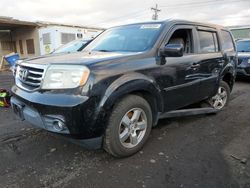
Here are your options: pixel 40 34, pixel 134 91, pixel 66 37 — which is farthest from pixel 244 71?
pixel 40 34

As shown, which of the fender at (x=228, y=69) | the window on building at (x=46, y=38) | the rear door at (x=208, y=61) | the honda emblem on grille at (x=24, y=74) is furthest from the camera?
the window on building at (x=46, y=38)

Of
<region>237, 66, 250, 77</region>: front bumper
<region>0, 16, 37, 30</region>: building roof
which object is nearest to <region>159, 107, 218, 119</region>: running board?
<region>237, 66, 250, 77</region>: front bumper

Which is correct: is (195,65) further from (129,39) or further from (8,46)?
(8,46)

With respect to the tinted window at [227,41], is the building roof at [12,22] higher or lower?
higher

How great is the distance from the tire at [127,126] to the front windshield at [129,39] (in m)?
0.84

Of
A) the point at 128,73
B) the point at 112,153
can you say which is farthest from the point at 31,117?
the point at 128,73

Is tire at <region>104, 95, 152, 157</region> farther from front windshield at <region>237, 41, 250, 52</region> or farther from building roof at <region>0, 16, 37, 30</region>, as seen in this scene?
building roof at <region>0, 16, 37, 30</region>

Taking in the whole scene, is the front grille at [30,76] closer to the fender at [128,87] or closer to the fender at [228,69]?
the fender at [128,87]

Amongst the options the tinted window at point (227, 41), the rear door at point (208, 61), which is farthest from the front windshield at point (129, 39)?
the tinted window at point (227, 41)

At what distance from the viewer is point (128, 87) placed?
2.75 m

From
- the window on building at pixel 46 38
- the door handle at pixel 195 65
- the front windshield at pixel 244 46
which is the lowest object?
the door handle at pixel 195 65

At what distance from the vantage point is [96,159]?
9.90 feet

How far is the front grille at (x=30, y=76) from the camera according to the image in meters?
2.69

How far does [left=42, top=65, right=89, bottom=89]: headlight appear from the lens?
2.46m
